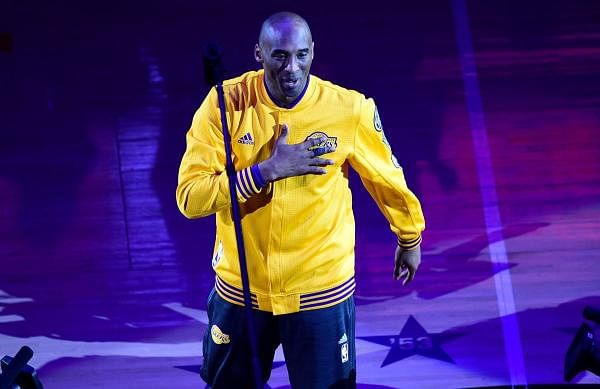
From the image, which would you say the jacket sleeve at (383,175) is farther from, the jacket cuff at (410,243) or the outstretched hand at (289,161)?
the outstretched hand at (289,161)

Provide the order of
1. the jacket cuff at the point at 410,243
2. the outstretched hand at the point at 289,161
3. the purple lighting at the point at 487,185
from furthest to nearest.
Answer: the purple lighting at the point at 487,185
the jacket cuff at the point at 410,243
the outstretched hand at the point at 289,161

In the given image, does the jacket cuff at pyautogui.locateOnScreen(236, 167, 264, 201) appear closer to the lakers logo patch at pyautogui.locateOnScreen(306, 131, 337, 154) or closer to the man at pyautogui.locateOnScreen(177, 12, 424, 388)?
the man at pyautogui.locateOnScreen(177, 12, 424, 388)

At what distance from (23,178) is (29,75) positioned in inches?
23.9

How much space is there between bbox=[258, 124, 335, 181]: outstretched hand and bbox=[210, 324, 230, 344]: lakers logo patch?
626mm

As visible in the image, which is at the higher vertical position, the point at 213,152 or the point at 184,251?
the point at 213,152

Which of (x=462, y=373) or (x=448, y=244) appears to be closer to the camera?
(x=462, y=373)

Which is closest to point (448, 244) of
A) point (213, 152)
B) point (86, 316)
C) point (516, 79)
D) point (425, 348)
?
point (425, 348)

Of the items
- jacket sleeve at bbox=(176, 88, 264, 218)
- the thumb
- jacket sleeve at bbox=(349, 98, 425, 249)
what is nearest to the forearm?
jacket sleeve at bbox=(176, 88, 264, 218)

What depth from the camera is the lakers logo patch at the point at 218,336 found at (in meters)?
3.03

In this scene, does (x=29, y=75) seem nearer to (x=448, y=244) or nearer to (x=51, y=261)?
(x=51, y=261)

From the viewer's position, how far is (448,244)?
480 cm

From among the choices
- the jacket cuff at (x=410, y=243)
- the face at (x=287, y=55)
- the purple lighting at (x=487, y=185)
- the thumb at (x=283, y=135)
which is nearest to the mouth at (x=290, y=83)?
the face at (x=287, y=55)

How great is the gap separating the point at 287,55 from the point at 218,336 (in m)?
0.95

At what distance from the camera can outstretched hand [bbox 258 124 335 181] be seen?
270 cm
